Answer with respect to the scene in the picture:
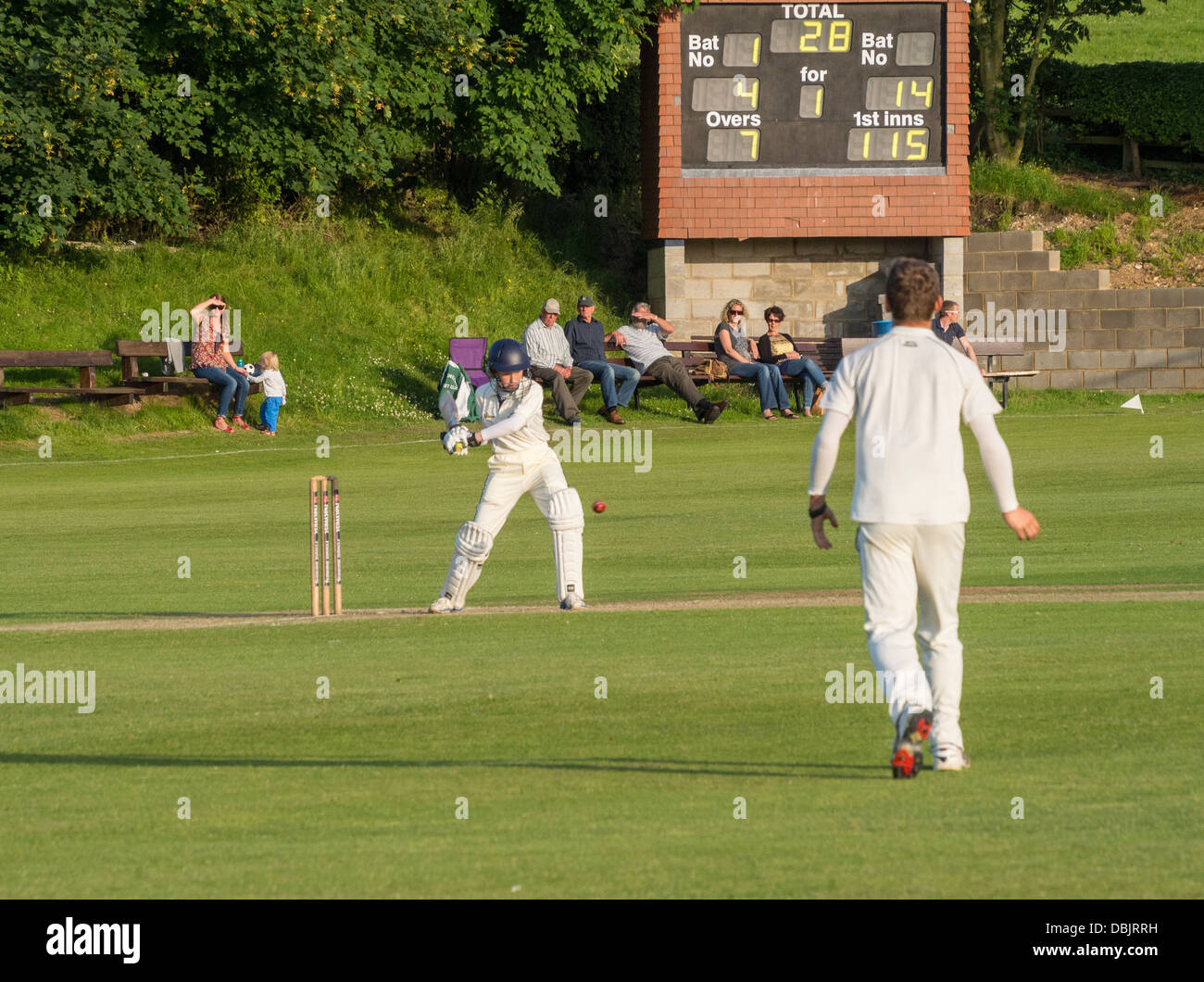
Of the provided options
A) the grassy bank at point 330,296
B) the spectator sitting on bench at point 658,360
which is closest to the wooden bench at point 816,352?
the spectator sitting on bench at point 658,360

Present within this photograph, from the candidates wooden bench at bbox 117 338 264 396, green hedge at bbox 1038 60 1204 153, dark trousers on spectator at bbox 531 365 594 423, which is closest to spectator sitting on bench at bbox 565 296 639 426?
dark trousers on spectator at bbox 531 365 594 423

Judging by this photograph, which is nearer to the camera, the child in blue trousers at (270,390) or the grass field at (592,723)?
the grass field at (592,723)

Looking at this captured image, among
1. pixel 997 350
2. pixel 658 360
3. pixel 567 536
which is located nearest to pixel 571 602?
pixel 567 536

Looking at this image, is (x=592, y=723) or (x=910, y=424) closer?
(x=910, y=424)

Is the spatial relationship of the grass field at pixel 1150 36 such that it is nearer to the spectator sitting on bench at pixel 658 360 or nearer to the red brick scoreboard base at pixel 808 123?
the red brick scoreboard base at pixel 808 123

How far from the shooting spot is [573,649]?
428 inches

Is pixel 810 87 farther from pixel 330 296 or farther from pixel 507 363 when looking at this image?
pixel 507 363

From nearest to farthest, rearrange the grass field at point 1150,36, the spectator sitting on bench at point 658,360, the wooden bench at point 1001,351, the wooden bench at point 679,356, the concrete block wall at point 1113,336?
the spectator sitting on bench at point 658,360
the wooden bench at point 679,356
the wooden bench at point 1001,351
the concrete block wall at point 1113,336
the grass field at point 1150,36

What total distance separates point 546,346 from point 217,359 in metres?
5.12

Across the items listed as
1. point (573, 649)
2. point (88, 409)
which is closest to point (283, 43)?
point (88, 409)

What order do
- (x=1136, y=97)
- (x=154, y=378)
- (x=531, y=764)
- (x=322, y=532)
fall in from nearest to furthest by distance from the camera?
1. (x=531, y=764)
2. (x=322, y=532)
3. (x=154, y=378)
4. (x=1136, y=97)

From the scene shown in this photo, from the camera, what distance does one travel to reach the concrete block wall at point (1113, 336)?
1241 inches

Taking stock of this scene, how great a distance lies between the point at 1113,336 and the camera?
31750 mm

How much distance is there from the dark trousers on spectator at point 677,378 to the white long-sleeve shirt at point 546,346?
1613 millimetres
